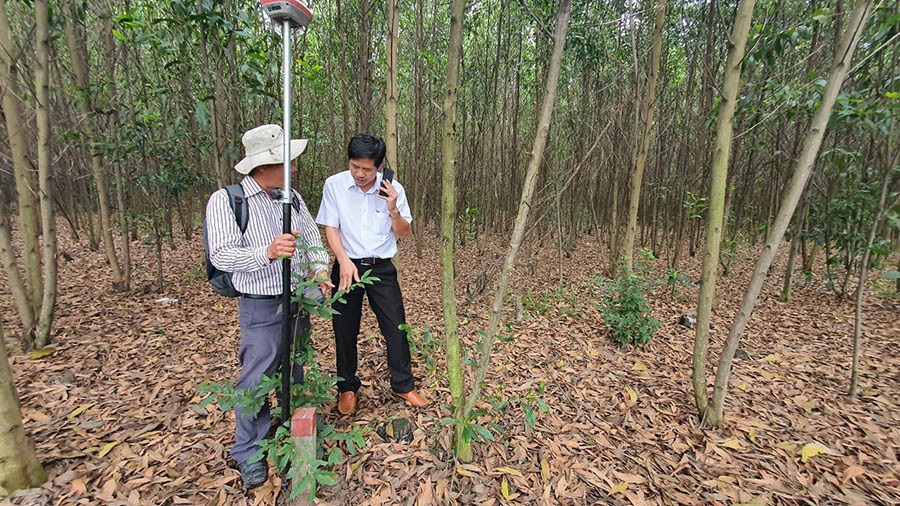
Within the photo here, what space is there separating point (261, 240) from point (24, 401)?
2105 mm

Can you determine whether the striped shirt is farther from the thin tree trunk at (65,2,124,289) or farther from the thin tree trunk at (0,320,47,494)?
the thin tree trunk at (65,2,124,289)

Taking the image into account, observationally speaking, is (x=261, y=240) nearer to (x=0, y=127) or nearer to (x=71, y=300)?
(x=71, y=300)

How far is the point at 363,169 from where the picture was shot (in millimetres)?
2092

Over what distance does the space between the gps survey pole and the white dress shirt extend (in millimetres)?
638

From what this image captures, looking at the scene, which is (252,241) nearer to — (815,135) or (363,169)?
(363,169)

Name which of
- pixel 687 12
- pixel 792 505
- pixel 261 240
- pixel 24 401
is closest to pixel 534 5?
pixel 687 12

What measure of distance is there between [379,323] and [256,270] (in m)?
0.88

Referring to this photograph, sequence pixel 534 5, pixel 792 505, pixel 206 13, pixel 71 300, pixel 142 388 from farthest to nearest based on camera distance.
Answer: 1. pixel 534 5
2. pixel 71 300
3. pixel 206 13
4. pixel 142 388
5. pixel 792 505

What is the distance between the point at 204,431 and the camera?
220 cm

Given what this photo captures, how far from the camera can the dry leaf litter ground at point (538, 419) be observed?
1814mm

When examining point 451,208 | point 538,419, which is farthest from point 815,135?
point 538,419

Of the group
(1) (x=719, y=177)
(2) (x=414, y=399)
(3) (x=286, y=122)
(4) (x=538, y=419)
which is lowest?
(4) (x=538, y=419)

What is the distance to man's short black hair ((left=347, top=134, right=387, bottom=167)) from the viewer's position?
6.71 feet

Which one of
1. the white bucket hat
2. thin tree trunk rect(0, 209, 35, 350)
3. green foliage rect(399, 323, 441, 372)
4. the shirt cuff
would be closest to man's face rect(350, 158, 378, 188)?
the white bucket hat
